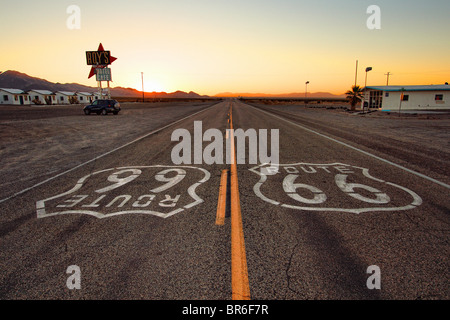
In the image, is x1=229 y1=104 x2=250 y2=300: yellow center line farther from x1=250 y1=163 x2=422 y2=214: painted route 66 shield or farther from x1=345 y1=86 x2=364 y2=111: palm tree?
x1=345 y1=86 x2=364 y2=111: palm tree

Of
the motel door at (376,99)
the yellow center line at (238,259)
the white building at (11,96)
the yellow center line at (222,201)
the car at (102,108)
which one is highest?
the white building at (11,96)

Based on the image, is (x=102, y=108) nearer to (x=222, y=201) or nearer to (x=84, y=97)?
(x=222, y=201)

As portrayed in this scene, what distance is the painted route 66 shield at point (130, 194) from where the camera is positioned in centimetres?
477

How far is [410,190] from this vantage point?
5.60 metres

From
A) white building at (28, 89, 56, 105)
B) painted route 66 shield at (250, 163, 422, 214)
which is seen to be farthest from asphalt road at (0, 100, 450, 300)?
white building at (28, 89, 56, 105)

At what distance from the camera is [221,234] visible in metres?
3.81

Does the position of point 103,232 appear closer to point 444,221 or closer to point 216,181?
point 216,181

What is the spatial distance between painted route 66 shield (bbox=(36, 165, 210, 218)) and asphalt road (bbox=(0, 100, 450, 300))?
25 mm

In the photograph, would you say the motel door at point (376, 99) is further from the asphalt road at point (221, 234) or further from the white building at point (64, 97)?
the white building at point (64, 97)

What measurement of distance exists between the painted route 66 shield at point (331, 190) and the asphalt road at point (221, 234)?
2cm

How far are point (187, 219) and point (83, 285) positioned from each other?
1773mm

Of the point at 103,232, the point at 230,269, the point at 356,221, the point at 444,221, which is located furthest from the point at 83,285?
the point at 444,221

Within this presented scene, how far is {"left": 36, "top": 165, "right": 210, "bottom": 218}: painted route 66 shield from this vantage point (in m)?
4.77

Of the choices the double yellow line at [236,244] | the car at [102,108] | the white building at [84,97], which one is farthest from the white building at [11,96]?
the double yellow line at [236,244]
